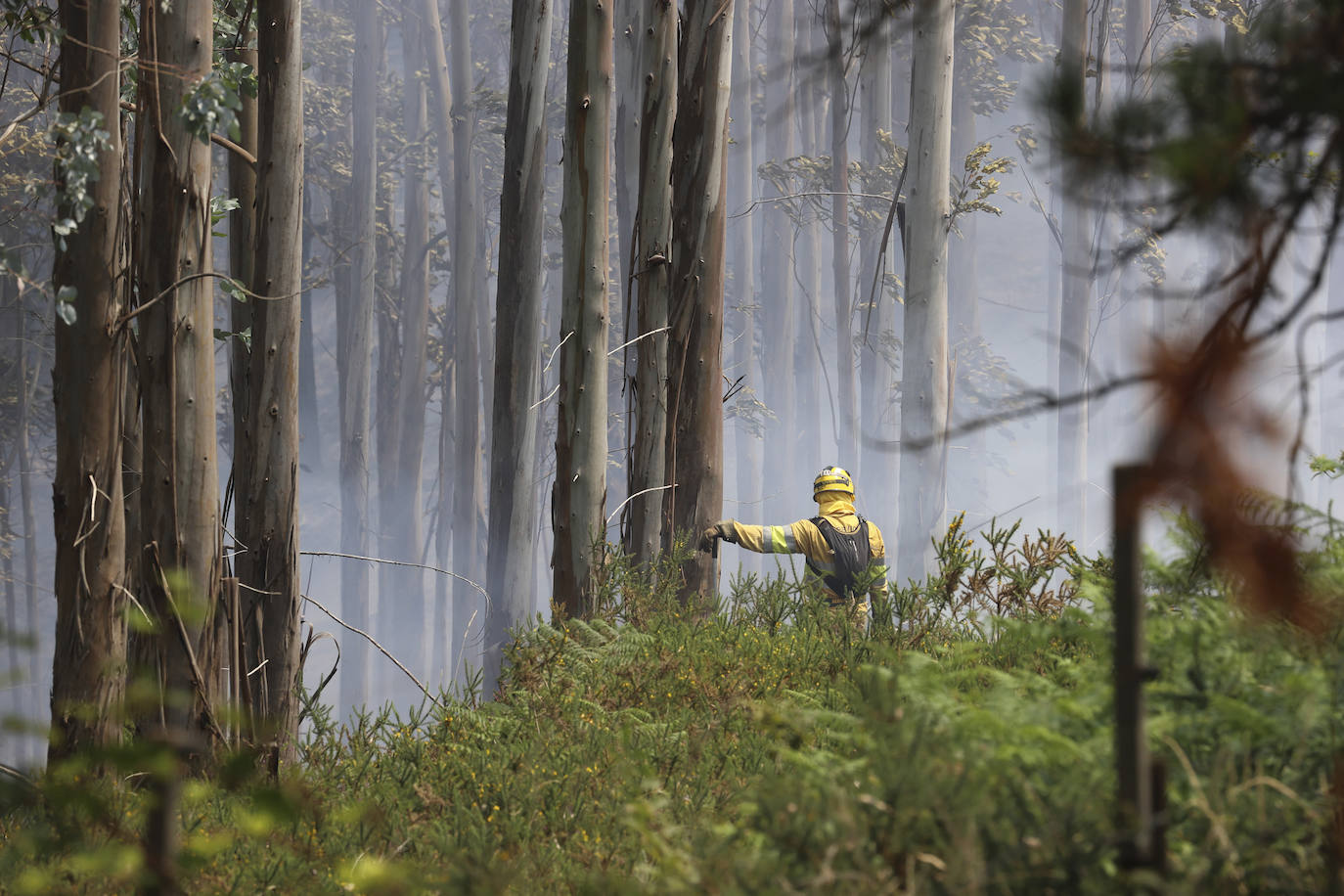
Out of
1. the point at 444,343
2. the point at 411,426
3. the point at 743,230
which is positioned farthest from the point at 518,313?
the point at 743,230

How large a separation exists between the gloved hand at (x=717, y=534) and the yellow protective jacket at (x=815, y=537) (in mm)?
34

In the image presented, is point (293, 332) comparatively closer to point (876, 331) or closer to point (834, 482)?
point (834, 482)

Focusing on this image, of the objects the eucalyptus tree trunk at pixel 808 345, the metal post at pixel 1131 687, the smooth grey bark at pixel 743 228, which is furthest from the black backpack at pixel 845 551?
the eucalyptus tree trunk at pixel 808 345

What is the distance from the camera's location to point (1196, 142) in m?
Answer: 1.29

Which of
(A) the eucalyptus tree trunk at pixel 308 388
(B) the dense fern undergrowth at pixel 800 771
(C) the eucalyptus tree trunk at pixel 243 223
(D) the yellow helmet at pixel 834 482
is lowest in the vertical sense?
(B) the dense fern undergrowth at pixel 800 771

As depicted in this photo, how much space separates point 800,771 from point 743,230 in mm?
30175

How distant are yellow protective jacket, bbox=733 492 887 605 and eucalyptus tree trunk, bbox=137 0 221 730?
142 inches

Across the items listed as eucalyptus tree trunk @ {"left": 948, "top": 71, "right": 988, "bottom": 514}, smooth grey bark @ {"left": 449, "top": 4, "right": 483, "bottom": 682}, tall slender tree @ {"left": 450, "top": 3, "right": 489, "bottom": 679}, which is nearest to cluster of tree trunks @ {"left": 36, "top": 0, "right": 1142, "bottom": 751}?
smooth grey bark @ {"left": 449, "top": 4, "right": 483, "bottom": 682}

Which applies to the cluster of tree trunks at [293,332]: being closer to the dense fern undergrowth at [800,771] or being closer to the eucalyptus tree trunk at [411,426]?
the dense fern undergrowth at [800,771]

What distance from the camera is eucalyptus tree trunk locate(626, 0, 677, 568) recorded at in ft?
22.1

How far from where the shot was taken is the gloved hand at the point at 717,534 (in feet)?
22.4

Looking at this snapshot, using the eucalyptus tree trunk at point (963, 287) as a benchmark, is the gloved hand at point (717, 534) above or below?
below

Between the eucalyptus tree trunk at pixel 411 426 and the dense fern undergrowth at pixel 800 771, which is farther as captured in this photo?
the eucalyptus tree trunk at pixel 411 426

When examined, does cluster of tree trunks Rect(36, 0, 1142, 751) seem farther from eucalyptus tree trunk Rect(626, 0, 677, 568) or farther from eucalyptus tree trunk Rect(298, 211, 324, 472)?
eucalyptus tree trunk Rect(298, 211, 324, 472)
